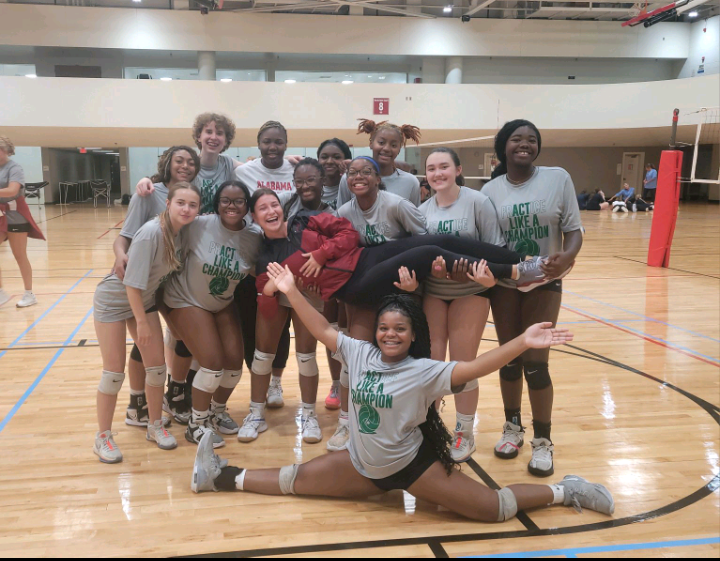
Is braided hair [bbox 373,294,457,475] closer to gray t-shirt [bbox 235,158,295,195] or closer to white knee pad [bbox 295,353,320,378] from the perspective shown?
white knee pad [bbox 295,353,320,378]

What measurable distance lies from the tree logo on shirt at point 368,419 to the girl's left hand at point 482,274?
0.72 meters

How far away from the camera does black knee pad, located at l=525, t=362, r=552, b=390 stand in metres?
2.85

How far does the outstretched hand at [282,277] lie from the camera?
265 cm

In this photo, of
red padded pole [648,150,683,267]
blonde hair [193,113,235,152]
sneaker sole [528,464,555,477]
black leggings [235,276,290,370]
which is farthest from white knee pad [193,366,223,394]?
red padded pole [648,150,683,267]

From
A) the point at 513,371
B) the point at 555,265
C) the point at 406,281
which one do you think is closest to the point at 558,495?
the point at 513,371

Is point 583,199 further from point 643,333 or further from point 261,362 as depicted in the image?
point 261,362

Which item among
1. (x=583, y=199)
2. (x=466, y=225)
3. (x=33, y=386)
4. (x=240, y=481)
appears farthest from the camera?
(x=583, y=199)

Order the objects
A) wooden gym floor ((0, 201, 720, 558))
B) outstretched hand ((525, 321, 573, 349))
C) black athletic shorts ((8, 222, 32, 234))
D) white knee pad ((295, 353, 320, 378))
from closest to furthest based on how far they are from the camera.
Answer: outstretched hand ((525, 321, 573, 349)) → wooden gym floor ((0, 201, 720, 558)) → white knee pad ((295, 353, 320, 378)) → black athletic shorts ((8, 222, 32, 234))

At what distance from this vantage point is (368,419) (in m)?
2.42

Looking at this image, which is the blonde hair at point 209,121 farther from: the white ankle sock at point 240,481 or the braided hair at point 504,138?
the white ankle sock at point 240,481

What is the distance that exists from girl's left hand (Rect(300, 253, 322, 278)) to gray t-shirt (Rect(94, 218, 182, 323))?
2.32 feet

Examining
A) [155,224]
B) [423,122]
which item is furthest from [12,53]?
[155,224]

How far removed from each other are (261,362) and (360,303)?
800mm

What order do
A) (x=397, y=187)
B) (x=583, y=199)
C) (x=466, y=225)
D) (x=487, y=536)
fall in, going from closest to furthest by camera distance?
(x=487, y=536)
(x=466, y=225)
(x=397, y=187)
(x=583, y=199)
